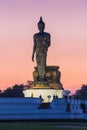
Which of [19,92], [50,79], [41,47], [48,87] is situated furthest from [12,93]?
[48,87]

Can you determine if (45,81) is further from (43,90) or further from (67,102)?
(67,102)

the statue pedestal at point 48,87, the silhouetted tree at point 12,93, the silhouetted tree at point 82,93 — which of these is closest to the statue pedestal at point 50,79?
the statue pedestal at point 48,87

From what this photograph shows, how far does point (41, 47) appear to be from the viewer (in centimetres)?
5869

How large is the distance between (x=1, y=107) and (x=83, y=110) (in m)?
6.77

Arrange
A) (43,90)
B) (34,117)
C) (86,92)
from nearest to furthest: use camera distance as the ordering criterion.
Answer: (34,117), (43,90), (86,92)

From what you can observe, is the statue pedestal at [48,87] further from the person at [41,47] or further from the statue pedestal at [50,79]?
the person at [41,47]

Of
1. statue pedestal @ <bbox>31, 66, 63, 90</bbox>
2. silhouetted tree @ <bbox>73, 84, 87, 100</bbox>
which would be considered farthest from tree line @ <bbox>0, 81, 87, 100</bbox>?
statue pedestal @ <bbox>31, 66, 63, 90</bbox>

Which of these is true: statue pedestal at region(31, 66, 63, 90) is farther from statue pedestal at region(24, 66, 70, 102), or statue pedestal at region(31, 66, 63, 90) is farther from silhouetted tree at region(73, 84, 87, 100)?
silhouetted tree at region(73, 84, 87, 100)

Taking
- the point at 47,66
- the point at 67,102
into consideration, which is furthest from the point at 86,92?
the point at 67,102

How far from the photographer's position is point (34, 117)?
4941 cm

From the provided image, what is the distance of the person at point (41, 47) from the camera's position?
58344mm

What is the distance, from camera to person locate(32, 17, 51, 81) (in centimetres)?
5834

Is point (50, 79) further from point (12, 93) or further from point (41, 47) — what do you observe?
point (12, 93)

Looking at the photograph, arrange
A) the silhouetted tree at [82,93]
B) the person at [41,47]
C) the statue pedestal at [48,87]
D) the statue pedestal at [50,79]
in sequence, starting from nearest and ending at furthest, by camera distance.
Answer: the statue pedestal at [48,87] → the statue pedestal at [50,79] → the person at [41,47] → the silhouetted tree at [82,93]
